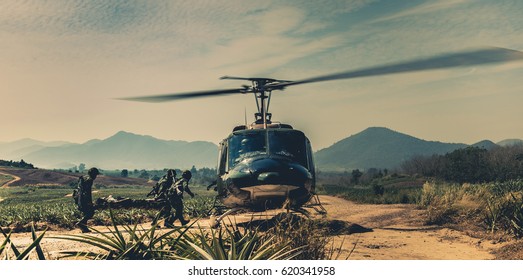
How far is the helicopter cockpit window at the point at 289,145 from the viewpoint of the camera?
30.9ft

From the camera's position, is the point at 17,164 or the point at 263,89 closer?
the point at 263,89

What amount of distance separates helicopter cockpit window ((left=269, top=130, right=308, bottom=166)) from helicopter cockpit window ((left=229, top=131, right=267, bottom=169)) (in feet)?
0.68

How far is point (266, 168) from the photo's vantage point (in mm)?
8445

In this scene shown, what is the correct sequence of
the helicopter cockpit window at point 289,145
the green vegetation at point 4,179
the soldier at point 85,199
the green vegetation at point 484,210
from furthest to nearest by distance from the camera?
the green vegetation at point 4,179, the soldier at point 85,199, the helicopter cockpit window at point 289,145, the green vegetation at point 484,210

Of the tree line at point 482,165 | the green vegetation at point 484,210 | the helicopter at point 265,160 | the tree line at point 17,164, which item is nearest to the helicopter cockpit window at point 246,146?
the helicopter at point 265,160

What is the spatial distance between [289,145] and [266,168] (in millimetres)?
1353

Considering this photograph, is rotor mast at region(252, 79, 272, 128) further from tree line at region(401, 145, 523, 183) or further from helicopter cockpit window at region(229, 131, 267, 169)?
tree line at region(401, 145, 523, 183)

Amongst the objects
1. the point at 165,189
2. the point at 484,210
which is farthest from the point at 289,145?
the point at 484,210

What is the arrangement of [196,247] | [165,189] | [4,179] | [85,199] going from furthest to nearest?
[4,179] < [165,189] < [85,199] < [196,247]

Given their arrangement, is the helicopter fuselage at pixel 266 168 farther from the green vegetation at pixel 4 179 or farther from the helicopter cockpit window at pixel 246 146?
the green vegetation at pixel 4 179

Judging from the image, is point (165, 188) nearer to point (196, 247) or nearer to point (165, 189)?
point (165, 189)

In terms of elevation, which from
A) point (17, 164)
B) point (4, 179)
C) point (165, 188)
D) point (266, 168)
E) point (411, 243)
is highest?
point (17, 164)

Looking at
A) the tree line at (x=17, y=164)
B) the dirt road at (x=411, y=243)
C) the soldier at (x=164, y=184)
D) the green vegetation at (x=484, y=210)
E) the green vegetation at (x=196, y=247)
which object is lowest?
the dirt road at (x=411, y=243)

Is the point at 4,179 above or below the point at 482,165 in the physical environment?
above
